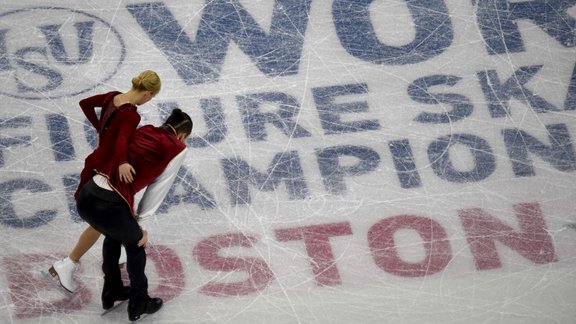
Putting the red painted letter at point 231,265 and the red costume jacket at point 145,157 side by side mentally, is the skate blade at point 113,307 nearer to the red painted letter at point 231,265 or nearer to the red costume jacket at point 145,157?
the red painted letter at point 231,265

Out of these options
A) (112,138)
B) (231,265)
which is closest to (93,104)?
(112,138)

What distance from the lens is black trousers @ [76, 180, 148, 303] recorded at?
383cm

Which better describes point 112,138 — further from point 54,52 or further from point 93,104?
point 54,52

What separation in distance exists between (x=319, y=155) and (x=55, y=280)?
175 cm

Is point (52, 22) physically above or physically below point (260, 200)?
above

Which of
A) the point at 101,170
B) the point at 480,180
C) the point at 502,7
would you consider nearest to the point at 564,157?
the point at 480,180

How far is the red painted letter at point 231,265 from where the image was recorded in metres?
4.57

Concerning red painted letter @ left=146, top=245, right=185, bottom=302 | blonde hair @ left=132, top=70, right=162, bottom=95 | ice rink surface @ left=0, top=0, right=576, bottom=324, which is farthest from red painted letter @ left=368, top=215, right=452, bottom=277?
blonde hair @ left=132, top=70, right=162, bottom=95

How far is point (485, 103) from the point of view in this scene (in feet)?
17.6

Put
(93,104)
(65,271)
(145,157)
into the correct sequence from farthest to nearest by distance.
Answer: (65,271) < (93,104) < (145,157)

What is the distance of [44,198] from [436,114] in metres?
2.53

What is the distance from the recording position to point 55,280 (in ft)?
14.9

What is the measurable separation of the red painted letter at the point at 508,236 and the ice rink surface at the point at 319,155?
0.01m

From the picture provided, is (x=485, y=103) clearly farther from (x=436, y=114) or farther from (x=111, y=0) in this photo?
(x=111, y=0)
